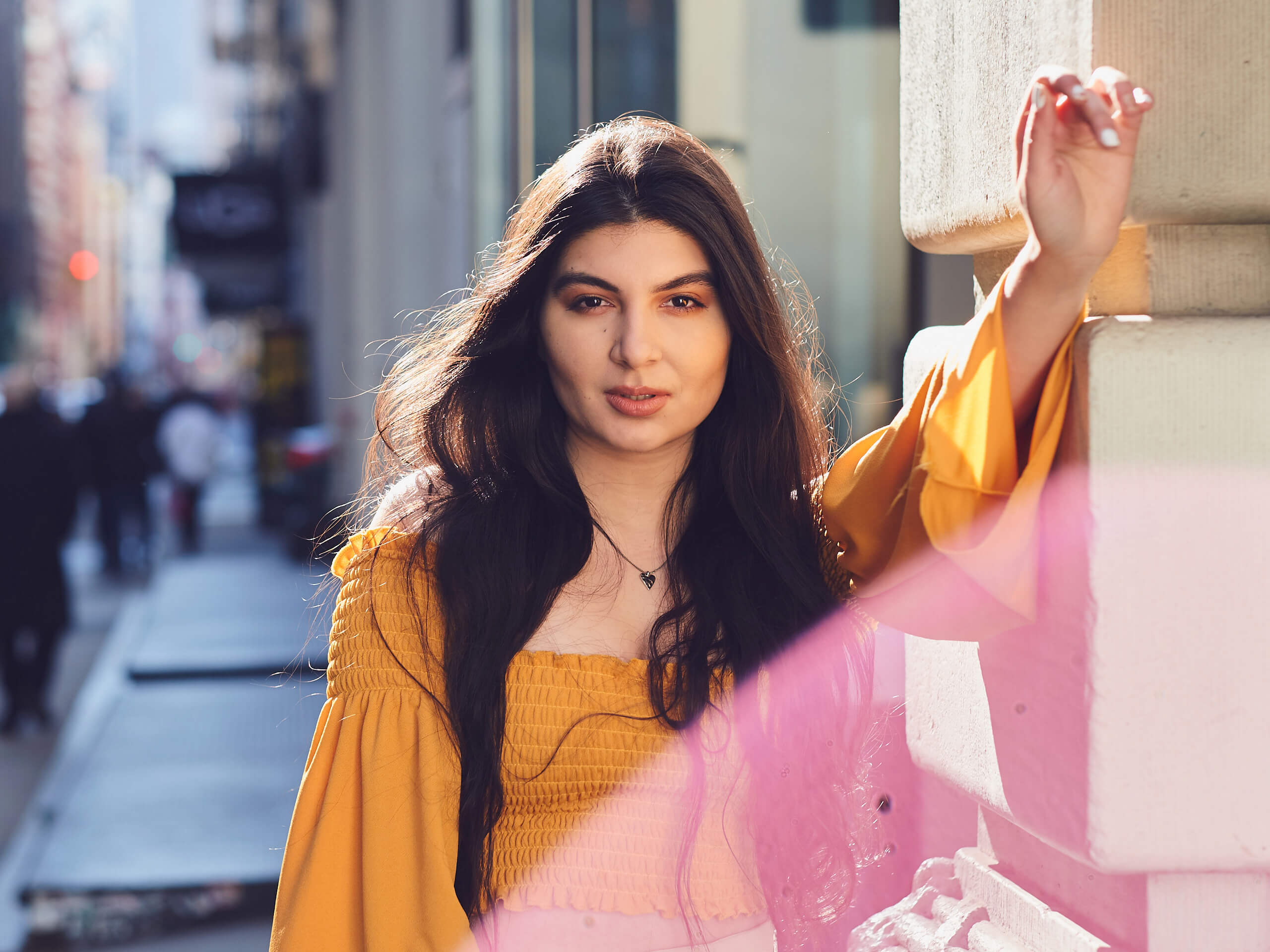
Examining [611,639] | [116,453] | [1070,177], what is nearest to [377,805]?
[611,639]

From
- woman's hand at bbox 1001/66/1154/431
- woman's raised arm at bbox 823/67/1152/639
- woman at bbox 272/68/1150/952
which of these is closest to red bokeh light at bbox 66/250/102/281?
woman at bbox 272/68/1150/952

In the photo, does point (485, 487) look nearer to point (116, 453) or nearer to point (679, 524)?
point (679, 524)

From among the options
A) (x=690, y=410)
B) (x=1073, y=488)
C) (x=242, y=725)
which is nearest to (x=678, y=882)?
(x=690, y=410)

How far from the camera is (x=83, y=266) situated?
2256cm

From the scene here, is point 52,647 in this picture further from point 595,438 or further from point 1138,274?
point 1138,274

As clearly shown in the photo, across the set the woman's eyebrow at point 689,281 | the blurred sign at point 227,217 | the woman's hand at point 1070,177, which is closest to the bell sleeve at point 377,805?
the woman's eyebrow at point 689,281

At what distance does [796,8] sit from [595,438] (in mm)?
3084

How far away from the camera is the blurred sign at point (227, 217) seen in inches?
607

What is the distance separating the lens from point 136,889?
473 centimetres

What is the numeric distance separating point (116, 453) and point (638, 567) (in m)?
12.3

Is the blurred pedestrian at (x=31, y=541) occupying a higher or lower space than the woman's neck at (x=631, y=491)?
lower

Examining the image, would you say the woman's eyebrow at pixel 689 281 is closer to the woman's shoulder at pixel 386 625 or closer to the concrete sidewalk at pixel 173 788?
the woman's shoulder at pixel 386 625

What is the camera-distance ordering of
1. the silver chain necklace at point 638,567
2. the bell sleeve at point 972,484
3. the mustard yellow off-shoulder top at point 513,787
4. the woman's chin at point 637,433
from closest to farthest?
1. the bell sleeve at point 972,484
2. the mustard yellow off-shoulder top at point 513,787
3. the woman's chin at point 637,433
4. the silver chain necklace at point 638,567

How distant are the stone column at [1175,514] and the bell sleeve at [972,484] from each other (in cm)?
3
